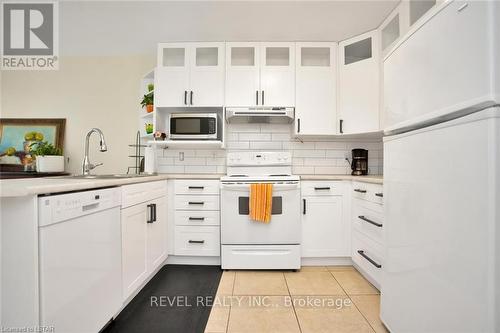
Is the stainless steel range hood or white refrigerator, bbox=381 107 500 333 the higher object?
the stainless steel range hood

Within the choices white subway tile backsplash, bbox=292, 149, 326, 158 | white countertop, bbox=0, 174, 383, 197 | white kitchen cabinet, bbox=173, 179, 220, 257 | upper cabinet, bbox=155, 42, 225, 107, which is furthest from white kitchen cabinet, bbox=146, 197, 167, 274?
white subway tile backsplash, bbox=292, 149, 326, 158

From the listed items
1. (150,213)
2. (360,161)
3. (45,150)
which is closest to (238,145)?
(150,213)

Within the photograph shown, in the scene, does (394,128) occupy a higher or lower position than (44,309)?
higher

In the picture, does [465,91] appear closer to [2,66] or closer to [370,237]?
[370,237]

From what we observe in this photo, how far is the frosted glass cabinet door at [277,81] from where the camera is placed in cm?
249

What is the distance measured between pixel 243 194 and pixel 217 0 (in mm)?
1748

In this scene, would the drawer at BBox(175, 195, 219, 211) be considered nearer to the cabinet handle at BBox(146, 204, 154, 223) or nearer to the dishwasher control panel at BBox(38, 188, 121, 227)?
the cabinet handle at BBox(146, 204, 154, 223)

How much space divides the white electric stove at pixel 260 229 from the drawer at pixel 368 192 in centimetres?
55

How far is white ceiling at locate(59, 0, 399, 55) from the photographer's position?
204 centimetres

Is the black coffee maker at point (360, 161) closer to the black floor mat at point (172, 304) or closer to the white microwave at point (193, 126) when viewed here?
the white microwave at point (193, 126)

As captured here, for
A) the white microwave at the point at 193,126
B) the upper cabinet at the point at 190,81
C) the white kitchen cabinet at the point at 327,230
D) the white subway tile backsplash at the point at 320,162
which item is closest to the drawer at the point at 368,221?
the white kitchen cabinet at the point at 327,230

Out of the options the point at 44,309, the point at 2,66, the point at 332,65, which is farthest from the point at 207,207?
the point at 2,66

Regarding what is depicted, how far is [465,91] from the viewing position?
764mm

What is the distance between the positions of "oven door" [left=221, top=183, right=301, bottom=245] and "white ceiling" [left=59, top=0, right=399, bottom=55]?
1.61 metres
